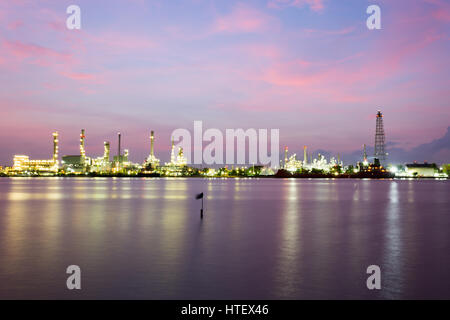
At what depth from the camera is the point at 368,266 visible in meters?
18.1

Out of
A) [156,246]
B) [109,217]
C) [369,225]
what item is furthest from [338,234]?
[109,217]

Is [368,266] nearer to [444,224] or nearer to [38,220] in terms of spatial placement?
[444,224]

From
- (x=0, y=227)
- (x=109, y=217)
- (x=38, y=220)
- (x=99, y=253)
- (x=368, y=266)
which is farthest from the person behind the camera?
(x=109, y=217)

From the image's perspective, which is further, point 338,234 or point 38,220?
point 38,220

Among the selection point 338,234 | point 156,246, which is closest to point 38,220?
point 156,246

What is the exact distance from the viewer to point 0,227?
3183 centimetres

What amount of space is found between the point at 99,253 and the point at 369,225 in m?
23.1

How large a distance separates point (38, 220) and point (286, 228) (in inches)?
876

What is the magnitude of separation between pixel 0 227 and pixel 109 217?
989cm

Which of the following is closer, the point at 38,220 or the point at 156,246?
the point at 156,246
